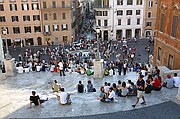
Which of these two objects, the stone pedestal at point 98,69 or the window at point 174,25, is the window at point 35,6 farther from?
the window at point 174,25

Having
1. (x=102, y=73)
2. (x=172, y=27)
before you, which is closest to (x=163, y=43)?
(x=172, y=27)

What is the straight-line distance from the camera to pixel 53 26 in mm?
52156

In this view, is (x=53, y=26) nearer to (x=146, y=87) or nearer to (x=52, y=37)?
(x=52, y=37)

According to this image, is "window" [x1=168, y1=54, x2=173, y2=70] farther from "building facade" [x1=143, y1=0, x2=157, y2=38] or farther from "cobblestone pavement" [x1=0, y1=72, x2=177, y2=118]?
"building facade" [x1=143, y1=0, x2=157, y2=38]

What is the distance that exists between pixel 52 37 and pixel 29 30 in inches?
211

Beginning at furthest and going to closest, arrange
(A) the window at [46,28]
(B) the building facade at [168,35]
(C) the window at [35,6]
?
(A) the window at [46,28], (C) the window at [35,6], (B) the building facade at [168,35]

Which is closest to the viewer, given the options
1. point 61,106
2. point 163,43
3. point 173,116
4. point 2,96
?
point 173,116

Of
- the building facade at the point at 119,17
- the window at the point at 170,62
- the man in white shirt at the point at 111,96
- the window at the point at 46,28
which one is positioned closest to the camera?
the man in white shirt at the point at 111,96

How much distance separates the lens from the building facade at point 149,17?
56.1m

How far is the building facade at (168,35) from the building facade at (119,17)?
102 feet

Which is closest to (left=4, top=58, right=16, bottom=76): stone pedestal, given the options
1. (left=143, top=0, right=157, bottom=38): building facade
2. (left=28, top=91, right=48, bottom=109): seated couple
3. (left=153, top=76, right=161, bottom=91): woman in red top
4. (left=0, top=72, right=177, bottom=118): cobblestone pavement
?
(left=0, top=72, right=177, bottom=118): cobblestone pavement

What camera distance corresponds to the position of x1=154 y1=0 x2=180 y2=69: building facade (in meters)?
20.6

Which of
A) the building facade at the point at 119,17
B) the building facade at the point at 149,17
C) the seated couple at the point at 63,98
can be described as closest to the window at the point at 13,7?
the building facade at the point at 119,17

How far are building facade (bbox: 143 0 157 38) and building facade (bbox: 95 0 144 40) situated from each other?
105cm
